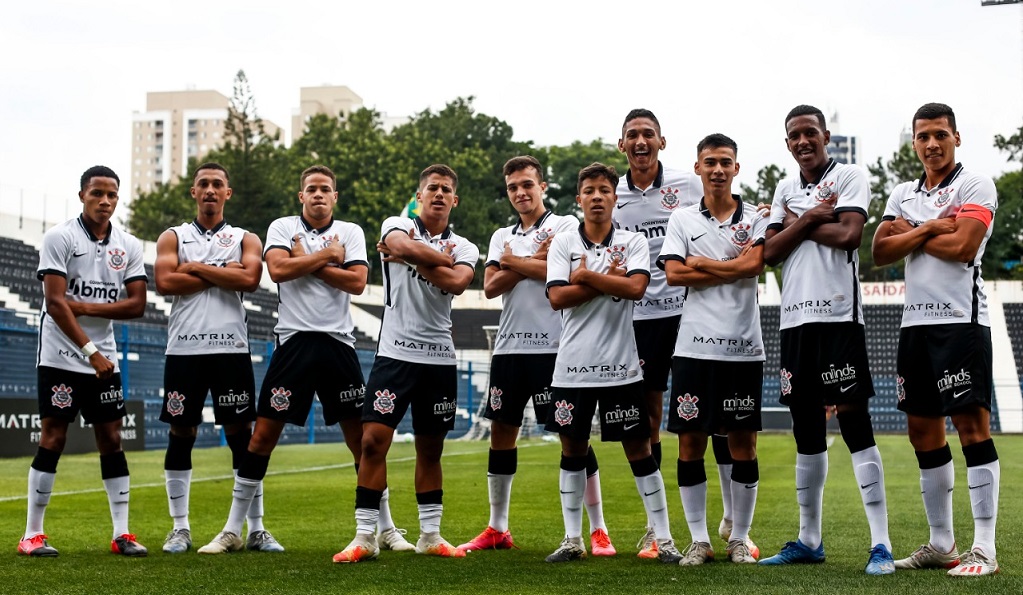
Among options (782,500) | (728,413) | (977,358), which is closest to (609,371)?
(728,413)

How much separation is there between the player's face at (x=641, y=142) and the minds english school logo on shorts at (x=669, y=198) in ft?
0.65

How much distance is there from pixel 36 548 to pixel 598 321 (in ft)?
12.3

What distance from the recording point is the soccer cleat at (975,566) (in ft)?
18.1

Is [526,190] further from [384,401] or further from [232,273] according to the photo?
[232,273]

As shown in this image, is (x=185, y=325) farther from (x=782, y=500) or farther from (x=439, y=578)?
(x=782, y=500)

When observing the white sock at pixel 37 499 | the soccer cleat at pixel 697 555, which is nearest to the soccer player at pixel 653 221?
the soccer cleat at pixel 697 555

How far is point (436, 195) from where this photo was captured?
6.89 metres

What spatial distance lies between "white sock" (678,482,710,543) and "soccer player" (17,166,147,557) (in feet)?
11.2

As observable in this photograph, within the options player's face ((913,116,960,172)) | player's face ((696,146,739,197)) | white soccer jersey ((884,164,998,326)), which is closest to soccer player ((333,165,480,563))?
player's face ((696,146,739,197))

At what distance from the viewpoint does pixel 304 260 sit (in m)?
6.87

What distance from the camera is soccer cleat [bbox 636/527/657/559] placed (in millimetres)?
6554

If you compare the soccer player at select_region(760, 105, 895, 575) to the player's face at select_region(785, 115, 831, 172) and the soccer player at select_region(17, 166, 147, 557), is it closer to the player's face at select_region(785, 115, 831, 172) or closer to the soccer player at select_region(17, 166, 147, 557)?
the player's face at select_region(785, 115, 831, 172)

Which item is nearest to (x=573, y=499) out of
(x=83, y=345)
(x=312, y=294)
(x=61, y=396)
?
(x=312, y=294)

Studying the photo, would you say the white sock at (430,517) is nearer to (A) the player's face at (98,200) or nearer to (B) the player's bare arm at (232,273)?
(B) the player's bare arm at (232,273)
